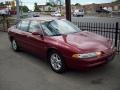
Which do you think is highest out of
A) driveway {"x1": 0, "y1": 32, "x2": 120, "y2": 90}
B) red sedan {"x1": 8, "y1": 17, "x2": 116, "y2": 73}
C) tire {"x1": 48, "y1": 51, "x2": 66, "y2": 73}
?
red sedan {"x1": 8, "y1": 17, "x2": 116, "y2": 73}

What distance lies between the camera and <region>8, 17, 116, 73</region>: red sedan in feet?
15.9

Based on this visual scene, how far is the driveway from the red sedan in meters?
0.36

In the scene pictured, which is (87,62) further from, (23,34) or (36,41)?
(23,34)

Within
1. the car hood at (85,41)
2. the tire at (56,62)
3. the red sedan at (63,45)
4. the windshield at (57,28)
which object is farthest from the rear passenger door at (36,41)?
the car hood at (85,41)

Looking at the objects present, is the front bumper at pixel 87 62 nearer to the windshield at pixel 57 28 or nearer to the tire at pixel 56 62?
the tire at pixel 56 62

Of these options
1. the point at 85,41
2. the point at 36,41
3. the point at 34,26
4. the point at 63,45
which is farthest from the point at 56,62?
the point at 34,26

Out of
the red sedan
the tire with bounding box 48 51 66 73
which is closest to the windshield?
the red sedan

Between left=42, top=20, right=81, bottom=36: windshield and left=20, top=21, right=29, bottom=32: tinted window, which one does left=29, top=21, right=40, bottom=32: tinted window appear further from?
left=20, top=21, right=29, bottom=32: tinted window

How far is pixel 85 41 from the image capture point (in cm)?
531

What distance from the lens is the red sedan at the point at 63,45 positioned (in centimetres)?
485

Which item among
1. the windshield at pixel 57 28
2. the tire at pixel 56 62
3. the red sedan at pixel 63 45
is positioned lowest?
the tire at pixel 56 62

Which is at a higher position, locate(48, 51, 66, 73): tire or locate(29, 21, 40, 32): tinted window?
locate(29, 21, 40, 32): tinted window

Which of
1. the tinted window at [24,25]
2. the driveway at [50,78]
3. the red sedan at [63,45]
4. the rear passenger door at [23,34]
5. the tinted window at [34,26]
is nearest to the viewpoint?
the driveway at [50,78]

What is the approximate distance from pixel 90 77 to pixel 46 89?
1.30m
